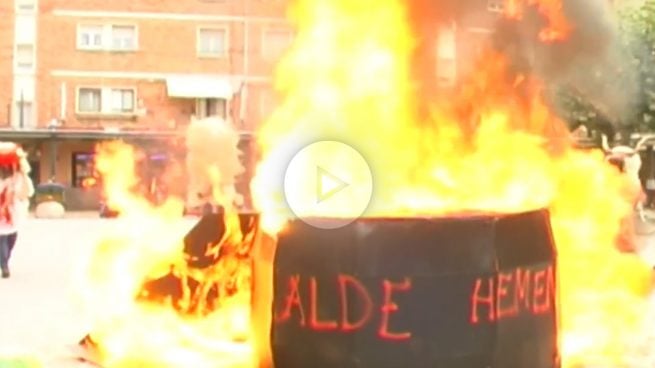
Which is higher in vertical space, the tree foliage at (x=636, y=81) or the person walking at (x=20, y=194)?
the tree foliage at (x=636, y=81)

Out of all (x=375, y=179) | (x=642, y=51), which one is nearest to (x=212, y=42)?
(x=642, y=51)

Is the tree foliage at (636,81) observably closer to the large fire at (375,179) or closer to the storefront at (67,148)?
the storefront at (67,148)

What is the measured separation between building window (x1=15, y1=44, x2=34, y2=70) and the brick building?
0.11 ft

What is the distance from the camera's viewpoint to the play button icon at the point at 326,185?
15.4ft

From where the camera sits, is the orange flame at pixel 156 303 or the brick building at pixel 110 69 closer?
the orange flame at pixel 156 303

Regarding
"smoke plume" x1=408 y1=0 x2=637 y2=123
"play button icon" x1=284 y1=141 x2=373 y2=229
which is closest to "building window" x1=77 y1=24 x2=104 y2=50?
"smoke plume" x1=408 y1=0 x2=637 y2=123

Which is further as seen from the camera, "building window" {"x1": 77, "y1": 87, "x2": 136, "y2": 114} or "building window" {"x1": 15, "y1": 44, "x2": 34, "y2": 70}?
"building window" {"x1": 15, "y1": 44, "x2": 34, "y2": 70}

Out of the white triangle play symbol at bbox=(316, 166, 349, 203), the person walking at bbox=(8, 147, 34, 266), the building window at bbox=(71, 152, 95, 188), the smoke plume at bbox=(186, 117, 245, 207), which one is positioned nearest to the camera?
the white triangle play symbol at bbox=(316, 166, 349, 203)

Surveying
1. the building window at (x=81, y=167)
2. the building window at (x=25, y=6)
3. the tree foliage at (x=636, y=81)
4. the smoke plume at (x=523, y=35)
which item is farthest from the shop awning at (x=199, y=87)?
the smoke plume at (x=523, y=35)

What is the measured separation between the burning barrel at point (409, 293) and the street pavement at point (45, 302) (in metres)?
2.23

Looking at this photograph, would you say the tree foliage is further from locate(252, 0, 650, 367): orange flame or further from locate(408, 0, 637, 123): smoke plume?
locate(252, 0, 650, 367): orange flame

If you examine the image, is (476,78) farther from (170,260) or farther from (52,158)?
(52,158)

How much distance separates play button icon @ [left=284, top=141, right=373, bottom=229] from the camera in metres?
4.70

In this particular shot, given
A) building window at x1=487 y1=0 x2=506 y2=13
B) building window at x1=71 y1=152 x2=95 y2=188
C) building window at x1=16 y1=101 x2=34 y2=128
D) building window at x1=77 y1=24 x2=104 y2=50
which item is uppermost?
building window at x1=77 y1=24 x2=104 y2=50
